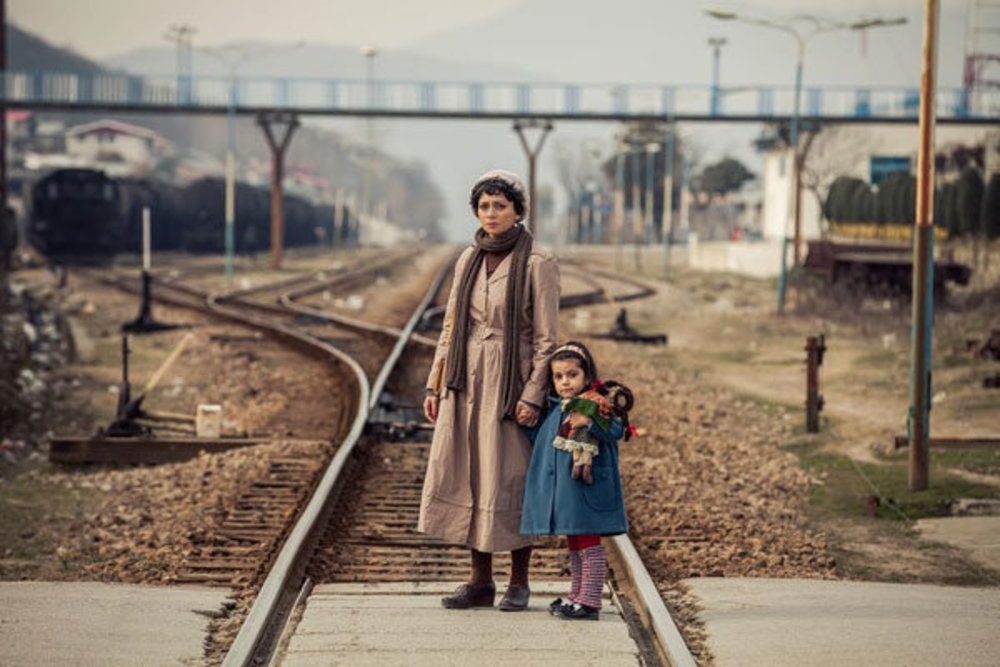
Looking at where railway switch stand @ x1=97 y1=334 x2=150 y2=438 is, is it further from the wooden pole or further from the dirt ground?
the wooden pole

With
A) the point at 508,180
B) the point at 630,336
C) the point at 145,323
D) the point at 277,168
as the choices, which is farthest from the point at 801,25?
the point at 508,180

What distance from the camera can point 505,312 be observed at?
6938 mm

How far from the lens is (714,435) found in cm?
1511

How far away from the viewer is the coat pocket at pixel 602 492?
22.3 feet

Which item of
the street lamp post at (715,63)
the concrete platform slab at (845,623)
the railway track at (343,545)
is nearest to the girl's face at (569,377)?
the railway track at (343,545)

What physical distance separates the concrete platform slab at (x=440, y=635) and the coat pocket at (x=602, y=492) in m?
0.52

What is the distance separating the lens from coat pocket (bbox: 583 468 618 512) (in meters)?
6.79

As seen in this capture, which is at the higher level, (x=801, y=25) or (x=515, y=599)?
(x=801, y=25)

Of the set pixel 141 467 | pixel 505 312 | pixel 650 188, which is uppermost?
pixel 650 188

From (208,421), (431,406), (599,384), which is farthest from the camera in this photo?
(208,421)

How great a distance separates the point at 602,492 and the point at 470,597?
0.85m

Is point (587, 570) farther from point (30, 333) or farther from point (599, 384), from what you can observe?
point (30, 333)

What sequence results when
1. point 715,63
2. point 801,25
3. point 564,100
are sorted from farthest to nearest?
point 715,63 < point 564,100 < point 801,25

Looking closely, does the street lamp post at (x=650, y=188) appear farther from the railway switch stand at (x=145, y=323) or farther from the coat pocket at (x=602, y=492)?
the coat pocket at (x=602, y=492)
